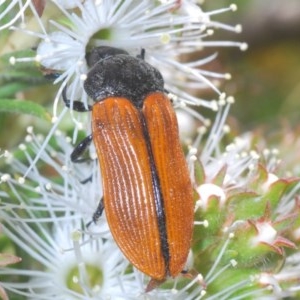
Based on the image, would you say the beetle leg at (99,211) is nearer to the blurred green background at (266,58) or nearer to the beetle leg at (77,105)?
the beetle leg at (77,105)

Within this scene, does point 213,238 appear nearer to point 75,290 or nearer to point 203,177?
point 203,177

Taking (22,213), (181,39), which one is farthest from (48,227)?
(181,39)

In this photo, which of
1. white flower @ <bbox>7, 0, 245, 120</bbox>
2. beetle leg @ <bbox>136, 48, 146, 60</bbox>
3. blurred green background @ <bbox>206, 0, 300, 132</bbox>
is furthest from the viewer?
blurred green background @ <bbox>206, 0, 300, 132</bbox>

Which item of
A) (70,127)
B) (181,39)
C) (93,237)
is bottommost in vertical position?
(93,237)

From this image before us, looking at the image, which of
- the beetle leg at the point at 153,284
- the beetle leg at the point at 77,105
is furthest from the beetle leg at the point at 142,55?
the beetle leg at the point at 153,284

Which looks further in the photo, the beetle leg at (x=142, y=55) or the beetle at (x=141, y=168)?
the beetle leg at (x=142, y=55)

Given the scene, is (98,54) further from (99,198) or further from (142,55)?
(99,198)

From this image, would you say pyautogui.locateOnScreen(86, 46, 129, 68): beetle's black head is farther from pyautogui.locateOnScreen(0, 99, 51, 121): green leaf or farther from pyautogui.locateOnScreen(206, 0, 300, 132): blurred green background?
pyautogui.locateOnScreen(206, 0, 300, 132): blurred green background

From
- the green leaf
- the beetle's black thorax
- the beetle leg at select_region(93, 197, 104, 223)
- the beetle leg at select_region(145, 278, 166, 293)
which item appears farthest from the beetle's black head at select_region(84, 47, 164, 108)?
the beetle leg at select_region(145, 278, 166, 293)
